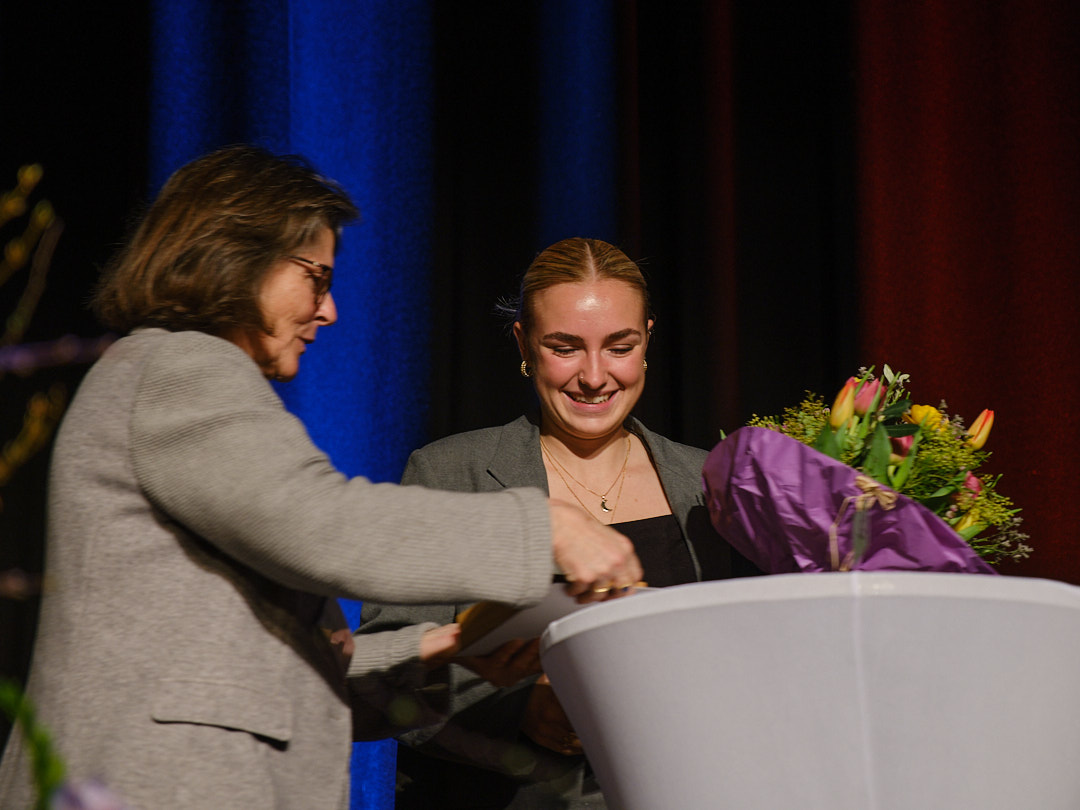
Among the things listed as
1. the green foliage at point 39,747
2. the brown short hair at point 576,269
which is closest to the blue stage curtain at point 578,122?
the brown short hair at point 576,269

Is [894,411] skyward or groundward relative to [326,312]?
groundward

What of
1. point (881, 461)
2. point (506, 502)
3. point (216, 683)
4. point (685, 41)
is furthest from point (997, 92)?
point (216, 683)

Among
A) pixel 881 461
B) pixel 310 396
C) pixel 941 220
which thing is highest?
pixel 941 220

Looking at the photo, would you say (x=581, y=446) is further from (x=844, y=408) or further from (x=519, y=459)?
(x=844, y=408)

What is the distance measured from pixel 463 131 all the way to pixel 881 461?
1346 mm

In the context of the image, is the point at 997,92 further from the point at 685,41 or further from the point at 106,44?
the point at 106,44

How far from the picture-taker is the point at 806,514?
113 centimetres

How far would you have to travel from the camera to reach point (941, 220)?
216 centimetres

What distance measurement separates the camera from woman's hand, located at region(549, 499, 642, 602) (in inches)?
35.7

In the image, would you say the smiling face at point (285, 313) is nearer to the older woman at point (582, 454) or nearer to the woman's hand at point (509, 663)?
the woman's hand at point (509, 663)

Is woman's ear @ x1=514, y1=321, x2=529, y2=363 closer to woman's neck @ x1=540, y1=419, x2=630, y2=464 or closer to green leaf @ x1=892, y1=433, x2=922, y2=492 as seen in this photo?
woman's neck @ x1=540, y1=419, x2=630, y2=464

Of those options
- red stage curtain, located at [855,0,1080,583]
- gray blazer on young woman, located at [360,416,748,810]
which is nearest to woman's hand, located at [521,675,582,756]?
gray blazer on young woman, located at [360,416,748,810]

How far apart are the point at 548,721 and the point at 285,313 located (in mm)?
705

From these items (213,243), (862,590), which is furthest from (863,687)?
(213,243)
